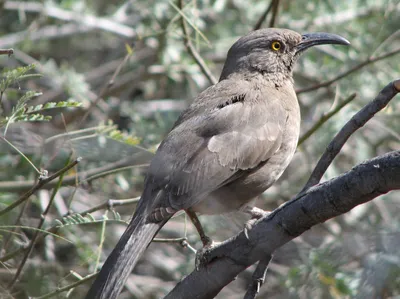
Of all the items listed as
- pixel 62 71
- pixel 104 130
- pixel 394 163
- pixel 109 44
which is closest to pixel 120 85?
pixel 62 71

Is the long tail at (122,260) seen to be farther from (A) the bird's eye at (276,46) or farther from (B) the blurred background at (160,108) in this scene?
(A) the bird's eye at (276,46)

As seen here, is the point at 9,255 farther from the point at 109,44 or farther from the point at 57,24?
the point at 109,44

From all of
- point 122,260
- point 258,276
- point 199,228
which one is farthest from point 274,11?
point 258,276

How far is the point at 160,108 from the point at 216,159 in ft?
11.3

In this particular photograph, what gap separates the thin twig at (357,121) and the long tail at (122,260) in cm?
124

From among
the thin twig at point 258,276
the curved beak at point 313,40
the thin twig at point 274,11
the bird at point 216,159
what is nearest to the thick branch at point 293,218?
the thin twig at point 258,276

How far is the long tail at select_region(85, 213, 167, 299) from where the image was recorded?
13.7 feet

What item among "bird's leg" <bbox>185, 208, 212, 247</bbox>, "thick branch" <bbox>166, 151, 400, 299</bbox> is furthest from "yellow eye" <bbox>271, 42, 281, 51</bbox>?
"thick branch" <bbox>166, 151, 400, 299</bbox>

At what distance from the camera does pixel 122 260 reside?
432cm

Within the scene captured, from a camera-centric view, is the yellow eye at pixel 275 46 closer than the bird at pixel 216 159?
No

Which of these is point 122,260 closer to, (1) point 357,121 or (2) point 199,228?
(2) point 199,228

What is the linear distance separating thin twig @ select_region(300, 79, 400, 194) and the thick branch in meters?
0.14

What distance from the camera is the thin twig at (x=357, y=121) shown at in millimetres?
3613

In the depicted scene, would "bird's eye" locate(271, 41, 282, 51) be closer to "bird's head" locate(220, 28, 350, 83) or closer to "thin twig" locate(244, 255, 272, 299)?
"bird's head" locate(220, 28, 350, 83)
